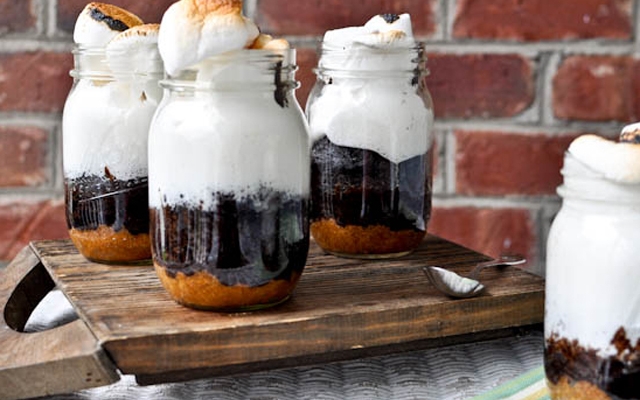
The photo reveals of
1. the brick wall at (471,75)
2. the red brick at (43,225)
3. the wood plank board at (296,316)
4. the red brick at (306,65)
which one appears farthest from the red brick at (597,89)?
the red brick at (43,225)

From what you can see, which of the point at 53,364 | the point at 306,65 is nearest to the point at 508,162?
the point at 306,65

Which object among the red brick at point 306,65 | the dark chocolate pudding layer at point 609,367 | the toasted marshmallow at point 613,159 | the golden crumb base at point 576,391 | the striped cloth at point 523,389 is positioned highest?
the red brick at point 306,65

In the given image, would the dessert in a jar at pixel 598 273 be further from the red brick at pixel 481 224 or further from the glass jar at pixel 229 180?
the red brick at pixel 481 224

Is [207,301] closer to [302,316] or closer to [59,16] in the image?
[302,316]

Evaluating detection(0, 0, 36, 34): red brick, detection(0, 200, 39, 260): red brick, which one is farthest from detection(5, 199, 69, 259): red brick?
detection(0, 0, 36, 34): red brick

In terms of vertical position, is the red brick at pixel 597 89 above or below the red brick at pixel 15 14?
below

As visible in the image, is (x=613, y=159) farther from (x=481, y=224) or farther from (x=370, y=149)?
(x=481, y=224)
